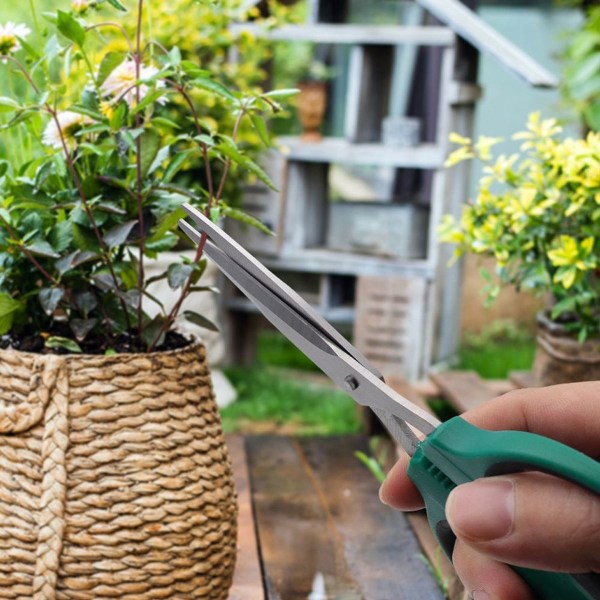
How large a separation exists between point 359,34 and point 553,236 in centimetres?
206

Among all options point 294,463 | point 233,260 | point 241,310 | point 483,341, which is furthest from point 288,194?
point 233,260

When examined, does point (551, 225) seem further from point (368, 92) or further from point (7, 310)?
point (368, 92)

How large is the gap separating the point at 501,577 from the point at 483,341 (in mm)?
4486

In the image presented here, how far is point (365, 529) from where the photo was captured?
1.84 metres

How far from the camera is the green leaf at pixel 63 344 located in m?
1.20

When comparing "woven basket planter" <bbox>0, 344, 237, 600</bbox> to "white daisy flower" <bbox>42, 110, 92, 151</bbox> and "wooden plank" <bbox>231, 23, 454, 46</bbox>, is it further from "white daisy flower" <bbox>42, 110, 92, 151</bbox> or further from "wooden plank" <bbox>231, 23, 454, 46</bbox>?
"wooden plank" <bbox>231, 23, 454, 46</bbox>

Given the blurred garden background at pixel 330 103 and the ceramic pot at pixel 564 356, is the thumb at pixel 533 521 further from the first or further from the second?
Answer: the blurred garden background at pixel 330 103

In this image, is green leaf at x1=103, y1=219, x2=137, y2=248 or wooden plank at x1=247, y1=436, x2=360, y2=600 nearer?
green leaf at x1=103, y1=219, x2=137, y2=248

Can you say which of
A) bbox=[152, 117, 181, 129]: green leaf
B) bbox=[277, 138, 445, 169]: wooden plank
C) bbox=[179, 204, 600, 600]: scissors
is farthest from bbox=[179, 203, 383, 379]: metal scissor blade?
bbox=[277, 138, 445, 169]: wooden plank

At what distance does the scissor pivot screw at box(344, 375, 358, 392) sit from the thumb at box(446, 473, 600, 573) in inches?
7.6

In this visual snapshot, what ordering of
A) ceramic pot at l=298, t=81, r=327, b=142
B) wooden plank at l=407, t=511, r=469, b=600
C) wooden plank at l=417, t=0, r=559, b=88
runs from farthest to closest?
1. ceramic pot at l=298, t=81, r=327, b=142
2. wooden plank at l=417, t=0, r=559, b=88
3. wooden plank at l=407, t=511, r=469, b=600

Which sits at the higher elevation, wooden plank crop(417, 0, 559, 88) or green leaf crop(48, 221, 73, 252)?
wooden plank crop(417, 0, 559, 88)

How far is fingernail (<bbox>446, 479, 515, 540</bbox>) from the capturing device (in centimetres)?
67

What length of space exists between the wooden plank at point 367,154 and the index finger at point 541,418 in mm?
3012
